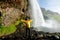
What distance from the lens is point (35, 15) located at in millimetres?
2154

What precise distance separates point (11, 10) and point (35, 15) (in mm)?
275

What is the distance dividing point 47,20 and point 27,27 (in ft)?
0.77

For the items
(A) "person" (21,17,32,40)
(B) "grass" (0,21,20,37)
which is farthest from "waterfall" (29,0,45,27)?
(B) "grass" (0,21,20,37)

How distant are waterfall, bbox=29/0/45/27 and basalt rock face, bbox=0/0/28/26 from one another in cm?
8

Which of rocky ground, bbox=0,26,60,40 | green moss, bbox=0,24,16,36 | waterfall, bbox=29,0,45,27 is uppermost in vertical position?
waterfall, bbox=29,0,45,27

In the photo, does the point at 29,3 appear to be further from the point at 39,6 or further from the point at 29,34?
the point at 29,34

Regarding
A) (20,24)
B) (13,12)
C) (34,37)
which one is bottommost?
(34,37)

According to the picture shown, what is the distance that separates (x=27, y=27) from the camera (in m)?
2.10

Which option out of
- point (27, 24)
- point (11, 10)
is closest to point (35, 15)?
point (27, 24)

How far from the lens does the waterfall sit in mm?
2123

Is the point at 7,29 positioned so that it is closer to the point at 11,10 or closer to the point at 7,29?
the point at 7,29

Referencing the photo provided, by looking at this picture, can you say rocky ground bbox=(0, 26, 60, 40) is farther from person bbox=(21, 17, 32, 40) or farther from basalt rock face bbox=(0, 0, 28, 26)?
basalt rock face bbox=(0, 0, 28, 26)

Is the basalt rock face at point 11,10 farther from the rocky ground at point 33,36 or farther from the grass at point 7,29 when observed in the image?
the rocky ground at point 33,36

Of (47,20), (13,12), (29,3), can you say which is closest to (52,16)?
(47,20)
